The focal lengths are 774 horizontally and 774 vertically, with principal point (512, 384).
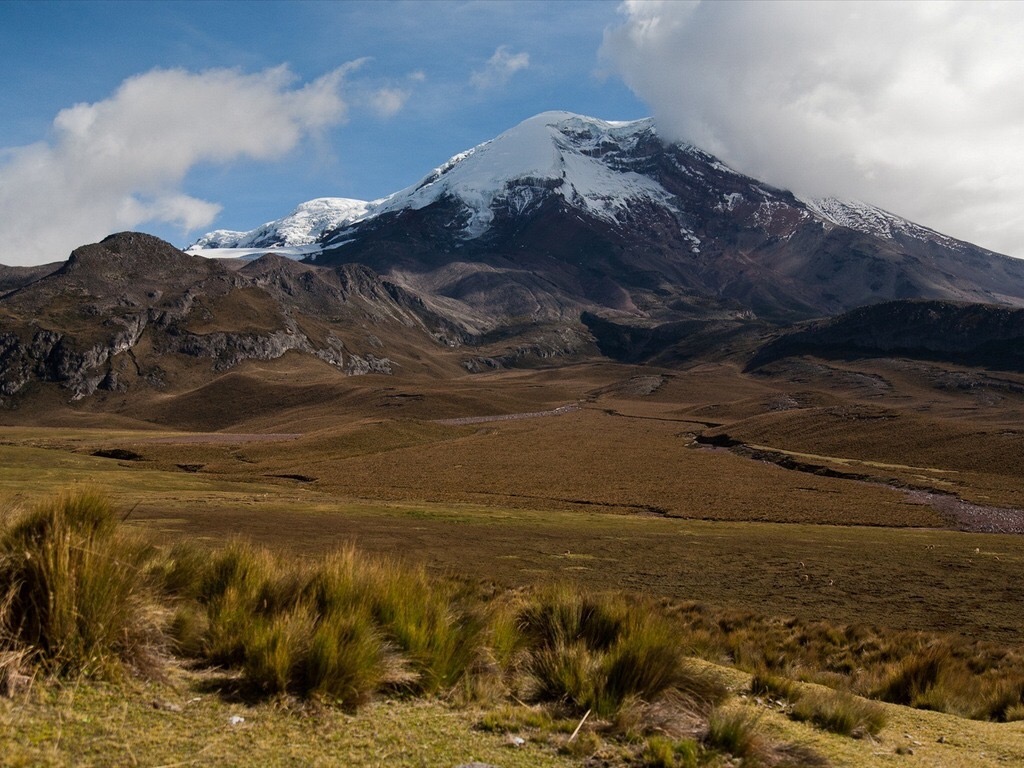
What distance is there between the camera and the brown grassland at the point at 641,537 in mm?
5418

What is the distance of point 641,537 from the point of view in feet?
111

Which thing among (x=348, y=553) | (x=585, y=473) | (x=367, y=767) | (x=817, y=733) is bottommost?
(x=585, y=473)

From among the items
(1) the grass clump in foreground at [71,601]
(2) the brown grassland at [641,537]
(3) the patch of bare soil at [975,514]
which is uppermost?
(1) the grass clump in foreground at [71,601]

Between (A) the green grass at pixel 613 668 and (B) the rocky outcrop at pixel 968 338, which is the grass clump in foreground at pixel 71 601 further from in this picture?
(B) the rocky outcrop at pixel 968 338

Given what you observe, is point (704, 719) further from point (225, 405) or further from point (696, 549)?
point (225, 405)

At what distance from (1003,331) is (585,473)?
16030cm

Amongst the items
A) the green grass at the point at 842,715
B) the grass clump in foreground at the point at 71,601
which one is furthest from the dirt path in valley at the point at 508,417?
the grass clump in foreground at the point at 71,601

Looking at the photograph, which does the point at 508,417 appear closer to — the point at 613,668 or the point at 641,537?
the point at 641,537

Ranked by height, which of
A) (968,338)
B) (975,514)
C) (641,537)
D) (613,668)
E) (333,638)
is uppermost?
(968,338)

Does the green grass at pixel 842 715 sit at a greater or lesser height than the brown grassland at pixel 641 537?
greater

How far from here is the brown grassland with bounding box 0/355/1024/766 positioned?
542cm

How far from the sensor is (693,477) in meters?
61.6

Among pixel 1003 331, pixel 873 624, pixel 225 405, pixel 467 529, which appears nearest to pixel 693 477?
pixel 467 529

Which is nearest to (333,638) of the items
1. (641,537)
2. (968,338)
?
(641,537)
